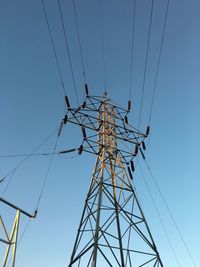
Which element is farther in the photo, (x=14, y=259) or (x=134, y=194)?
(x=134, y=194)

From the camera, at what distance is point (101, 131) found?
16.5 meters

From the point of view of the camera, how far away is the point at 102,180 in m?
13.8

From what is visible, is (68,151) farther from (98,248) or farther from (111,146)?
(98,248)

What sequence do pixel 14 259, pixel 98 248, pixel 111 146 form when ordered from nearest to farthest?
1. pixel 98 248
2. pixel 14 259
3. pixel 111 146

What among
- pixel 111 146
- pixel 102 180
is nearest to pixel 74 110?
pixel 111 146

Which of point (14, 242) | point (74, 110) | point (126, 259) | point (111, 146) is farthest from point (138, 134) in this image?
point (14, 242)

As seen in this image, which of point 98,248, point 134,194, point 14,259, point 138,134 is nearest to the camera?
point 98,248

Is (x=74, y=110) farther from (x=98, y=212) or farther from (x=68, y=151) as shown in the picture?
(x=98, y=212)

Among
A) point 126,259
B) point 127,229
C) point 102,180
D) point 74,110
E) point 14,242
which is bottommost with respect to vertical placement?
point 126,259

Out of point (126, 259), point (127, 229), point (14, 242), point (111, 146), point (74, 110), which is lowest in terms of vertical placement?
point (126, 259)

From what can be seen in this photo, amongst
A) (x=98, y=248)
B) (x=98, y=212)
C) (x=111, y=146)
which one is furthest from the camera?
(x=111, y=146)

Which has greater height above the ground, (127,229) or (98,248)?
(127,229)

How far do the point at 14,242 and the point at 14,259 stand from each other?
79 cm

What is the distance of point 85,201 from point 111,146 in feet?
11.7
